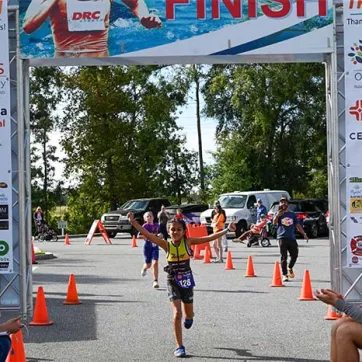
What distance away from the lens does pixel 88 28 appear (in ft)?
34.9

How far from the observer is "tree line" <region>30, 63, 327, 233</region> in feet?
167

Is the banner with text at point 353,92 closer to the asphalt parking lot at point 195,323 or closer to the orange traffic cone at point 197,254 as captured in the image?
the asphalt parking lot at point 195,323

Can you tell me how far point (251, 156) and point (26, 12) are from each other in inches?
1726

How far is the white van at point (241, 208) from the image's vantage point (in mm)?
39969

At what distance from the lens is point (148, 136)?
5591 centimetres

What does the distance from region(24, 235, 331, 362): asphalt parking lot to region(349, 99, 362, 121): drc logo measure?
283cm

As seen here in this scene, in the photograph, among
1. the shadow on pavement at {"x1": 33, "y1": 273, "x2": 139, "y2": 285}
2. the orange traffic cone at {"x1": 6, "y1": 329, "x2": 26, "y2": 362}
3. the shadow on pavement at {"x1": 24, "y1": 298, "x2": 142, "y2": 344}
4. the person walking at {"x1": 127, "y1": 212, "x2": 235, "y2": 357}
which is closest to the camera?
the orange traffic cone at {"x1": 6, "y1": 329, "x2": 26, "y2": 362}

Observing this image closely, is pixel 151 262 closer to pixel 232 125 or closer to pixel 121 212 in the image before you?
pixel 121 212

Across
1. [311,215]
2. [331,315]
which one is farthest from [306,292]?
[311,215]

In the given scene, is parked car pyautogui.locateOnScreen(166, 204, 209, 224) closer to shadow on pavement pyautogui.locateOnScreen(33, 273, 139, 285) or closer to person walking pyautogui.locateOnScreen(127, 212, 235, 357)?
shadow on pavement pyautogui.locateOnScreen(33, 273, 139, 285)

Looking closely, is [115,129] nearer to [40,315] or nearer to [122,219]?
[122,219]

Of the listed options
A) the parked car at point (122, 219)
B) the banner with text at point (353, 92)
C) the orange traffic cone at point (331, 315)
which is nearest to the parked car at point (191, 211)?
the parked car at point (122, 219)

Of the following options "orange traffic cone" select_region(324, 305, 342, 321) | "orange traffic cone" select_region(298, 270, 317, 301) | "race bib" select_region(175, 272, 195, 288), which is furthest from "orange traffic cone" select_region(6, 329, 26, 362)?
"orange traffic cone" select_region(298, 270, 317, 301)

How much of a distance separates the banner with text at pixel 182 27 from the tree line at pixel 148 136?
37.9m
